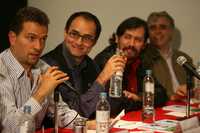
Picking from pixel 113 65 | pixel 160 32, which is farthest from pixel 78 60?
pixel 160 32

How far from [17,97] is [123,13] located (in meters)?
2.39

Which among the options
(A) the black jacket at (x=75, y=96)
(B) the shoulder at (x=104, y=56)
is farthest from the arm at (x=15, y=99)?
(B) the shoulder at (x=104, y=56)

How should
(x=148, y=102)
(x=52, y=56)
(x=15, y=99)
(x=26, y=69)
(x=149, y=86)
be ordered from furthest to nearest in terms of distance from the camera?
(x=52, y=56), (x=148, y=102), (x=149, y=86), (x=26, y=69), (x=15, y=99)

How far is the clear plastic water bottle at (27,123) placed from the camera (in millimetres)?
1563

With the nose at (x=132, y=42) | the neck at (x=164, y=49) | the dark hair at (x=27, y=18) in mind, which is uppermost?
the neck at (x=164, y=49)

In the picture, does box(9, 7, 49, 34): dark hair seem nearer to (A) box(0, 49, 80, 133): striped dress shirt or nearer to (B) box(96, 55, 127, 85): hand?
(A) box(0, 49, 80, 133): striped dress shirt

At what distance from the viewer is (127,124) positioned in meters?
2.20

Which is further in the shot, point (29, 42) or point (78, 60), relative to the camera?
point (78, 60)

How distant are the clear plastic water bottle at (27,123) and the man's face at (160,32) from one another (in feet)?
7.37

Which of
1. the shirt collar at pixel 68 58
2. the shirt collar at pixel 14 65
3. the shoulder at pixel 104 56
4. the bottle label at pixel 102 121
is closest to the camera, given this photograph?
the bottle label at pixel 102 121

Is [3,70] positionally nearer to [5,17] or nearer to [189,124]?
[189,124]

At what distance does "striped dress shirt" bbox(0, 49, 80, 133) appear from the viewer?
1870mm

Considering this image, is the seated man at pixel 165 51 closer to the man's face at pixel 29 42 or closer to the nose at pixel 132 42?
the nose at pixel 132 42

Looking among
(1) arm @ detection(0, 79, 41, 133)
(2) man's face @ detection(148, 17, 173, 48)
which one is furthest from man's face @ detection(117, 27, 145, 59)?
(1) arm @ detection(0, 79, 41, 133)
